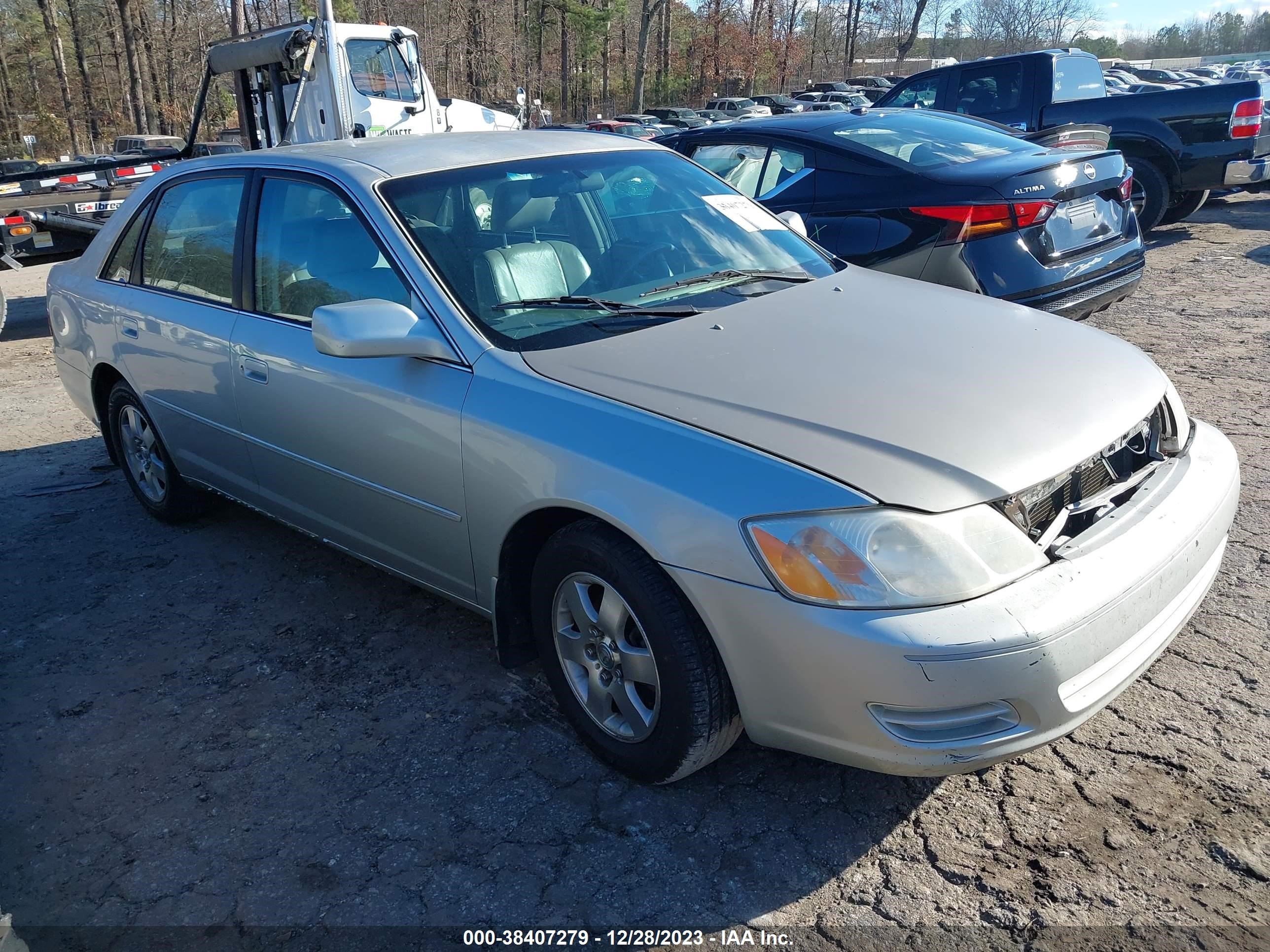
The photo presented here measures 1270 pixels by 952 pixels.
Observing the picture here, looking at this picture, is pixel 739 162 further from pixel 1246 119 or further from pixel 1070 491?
pixel 1246 119

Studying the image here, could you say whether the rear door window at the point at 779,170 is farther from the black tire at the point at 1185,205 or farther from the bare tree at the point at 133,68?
the bare tree at the point at 133,68

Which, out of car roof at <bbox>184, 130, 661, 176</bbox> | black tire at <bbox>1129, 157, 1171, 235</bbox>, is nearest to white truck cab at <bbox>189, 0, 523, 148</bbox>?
black tire at <bbox>1129, 157, 1171, 235</bbox>

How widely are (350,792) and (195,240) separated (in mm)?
2559

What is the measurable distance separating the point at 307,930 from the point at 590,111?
58811mm

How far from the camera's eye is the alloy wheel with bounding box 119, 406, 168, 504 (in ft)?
15.3

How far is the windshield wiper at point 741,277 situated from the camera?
3338 mm

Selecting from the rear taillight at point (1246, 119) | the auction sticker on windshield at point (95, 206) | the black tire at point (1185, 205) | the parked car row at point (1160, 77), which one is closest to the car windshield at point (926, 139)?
the rear taillight at point (1246, 119)

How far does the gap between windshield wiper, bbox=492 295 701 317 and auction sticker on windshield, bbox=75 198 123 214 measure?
358 inches

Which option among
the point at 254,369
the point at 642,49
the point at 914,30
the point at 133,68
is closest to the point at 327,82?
the point at 254,369

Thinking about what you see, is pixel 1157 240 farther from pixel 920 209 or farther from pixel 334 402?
pixel 334 402

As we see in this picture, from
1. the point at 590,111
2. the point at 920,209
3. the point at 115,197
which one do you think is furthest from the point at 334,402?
the point at 590,111

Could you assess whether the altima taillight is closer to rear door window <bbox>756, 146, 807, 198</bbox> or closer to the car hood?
rear door window <bbox>756, 146, 807, 198</bbox>

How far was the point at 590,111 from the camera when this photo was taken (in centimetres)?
5688

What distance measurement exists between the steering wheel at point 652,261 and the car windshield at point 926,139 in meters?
2.61
